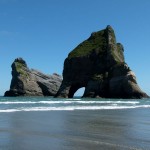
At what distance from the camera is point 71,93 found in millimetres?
111625

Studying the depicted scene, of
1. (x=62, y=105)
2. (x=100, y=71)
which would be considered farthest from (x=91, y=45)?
(x=62, y=105)

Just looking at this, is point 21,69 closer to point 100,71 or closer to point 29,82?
point 29,82

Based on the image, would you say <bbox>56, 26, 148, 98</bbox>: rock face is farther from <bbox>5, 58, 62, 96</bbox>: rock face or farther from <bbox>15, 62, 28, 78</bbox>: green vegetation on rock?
<bbox>15, 62, 28, 78</bbox>: green vegetation on rock

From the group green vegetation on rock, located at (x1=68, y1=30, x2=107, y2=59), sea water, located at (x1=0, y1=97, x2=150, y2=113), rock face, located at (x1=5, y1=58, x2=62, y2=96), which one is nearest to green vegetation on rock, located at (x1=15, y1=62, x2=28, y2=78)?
rock face, located at (x1=5, y1=58, x2=62, y2=96)

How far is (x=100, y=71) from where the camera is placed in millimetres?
107562

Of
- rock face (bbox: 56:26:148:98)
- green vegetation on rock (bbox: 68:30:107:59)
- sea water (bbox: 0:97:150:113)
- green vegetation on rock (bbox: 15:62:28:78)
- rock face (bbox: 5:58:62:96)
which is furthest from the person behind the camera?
green vegetation on rock (bbox: 15:62:28:78)

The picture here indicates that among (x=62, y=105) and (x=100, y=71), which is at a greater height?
(x=100, y=71)

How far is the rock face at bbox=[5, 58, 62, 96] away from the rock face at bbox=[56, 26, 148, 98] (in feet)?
60.0

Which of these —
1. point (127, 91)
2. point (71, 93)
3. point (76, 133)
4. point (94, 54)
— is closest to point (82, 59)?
point (94, 54)

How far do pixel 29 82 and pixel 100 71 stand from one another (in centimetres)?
3266

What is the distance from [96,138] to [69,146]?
2.15m

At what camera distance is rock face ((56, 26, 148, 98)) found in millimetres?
94750

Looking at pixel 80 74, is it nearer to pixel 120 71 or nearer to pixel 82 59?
pixel 82 59

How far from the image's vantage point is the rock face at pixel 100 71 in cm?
9475
